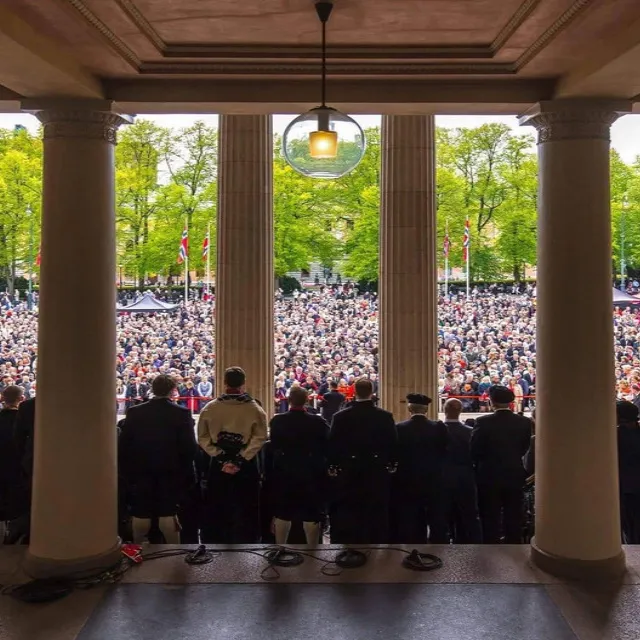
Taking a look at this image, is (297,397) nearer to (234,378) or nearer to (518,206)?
(234,378)

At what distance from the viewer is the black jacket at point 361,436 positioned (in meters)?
7.45

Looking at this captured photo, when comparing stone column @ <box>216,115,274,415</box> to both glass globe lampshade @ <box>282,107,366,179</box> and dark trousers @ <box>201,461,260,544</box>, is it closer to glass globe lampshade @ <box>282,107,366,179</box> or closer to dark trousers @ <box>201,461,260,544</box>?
dark trousers @ <box>201,461,260,544</box>

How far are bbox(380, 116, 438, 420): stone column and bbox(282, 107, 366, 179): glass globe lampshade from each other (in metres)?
8.11

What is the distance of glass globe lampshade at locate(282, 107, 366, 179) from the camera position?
505 cm

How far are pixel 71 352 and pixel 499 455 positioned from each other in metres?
4.57

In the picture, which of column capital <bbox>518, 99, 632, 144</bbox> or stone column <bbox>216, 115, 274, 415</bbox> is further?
stone column <bbox>216, 115, 274, 415</bbox>

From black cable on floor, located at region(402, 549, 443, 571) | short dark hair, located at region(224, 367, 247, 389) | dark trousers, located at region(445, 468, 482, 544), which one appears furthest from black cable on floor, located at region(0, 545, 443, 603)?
short dark hair, located at region(224, 367, 247, 389)

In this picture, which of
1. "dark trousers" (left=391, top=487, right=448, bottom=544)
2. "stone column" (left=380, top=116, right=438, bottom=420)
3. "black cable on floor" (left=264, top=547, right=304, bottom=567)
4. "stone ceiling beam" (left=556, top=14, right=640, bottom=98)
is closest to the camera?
"stone ceiling beam" (left=556, top=14, right=640, bottom=98)

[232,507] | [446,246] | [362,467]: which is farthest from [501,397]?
[446,246]

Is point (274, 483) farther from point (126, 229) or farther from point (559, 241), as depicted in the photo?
point (126, 229)

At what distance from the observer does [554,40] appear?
6.00 metres

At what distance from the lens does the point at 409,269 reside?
13.3m

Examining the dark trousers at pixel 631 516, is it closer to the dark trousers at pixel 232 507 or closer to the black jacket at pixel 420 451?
the black jacket at pixel 420 451

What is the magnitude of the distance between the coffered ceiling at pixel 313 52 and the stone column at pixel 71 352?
0.52 meters
